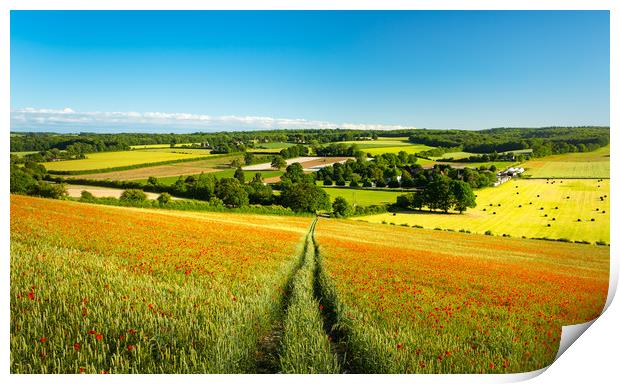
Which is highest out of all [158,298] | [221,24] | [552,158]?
[221,24]

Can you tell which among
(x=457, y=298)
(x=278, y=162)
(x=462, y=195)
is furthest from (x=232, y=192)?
(x=462, y=195)

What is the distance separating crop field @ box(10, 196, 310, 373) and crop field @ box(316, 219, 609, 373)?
113 cm

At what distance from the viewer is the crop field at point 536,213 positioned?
21.7 feet

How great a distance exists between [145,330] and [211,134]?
4.19 meters

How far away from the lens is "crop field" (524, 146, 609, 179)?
21.8 ft

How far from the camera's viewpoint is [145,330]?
4.14m

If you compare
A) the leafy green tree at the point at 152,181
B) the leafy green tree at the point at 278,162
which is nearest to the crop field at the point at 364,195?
the leafy green tree at the point at 278,162

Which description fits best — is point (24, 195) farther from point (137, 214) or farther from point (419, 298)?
point (419, 298)

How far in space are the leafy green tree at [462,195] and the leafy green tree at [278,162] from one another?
3343 mm

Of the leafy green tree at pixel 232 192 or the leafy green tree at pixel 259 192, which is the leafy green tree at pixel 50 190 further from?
the leafy green tree at pixel 259 192

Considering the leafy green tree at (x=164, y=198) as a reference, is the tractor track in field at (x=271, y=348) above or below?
below

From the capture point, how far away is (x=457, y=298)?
5.54m

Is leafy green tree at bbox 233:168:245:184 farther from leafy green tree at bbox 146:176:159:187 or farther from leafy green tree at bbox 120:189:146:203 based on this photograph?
leafy green tree at bbox 120:189:146:203
